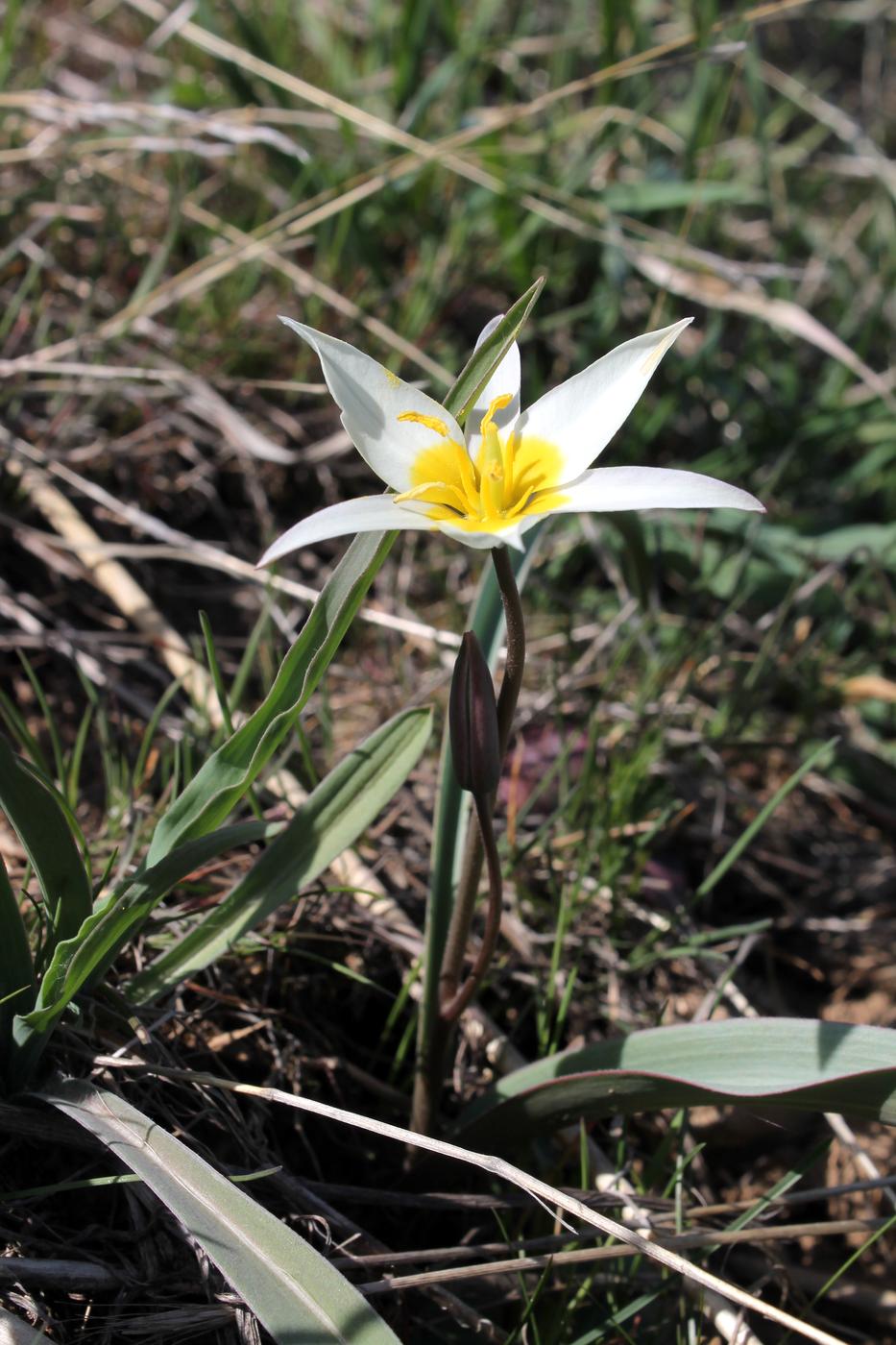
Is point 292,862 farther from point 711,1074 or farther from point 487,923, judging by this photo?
point 711,1074

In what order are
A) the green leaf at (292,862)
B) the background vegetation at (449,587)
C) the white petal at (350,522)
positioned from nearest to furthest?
1. the white petal at (350,522)
2. the green leaf at (292,862)
3. the background vegetation at (449,587)

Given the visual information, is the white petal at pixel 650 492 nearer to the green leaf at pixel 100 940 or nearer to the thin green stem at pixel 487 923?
the thin green stem at pixel 487 923

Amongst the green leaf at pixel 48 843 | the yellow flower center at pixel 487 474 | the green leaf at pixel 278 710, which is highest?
the yellow flower center at pixel 487 474

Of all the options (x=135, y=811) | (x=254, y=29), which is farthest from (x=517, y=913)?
(x=254, y=29)

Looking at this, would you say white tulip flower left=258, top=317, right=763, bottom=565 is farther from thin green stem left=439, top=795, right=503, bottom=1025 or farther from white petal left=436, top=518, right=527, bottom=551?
thin green stem left=439, top=795, right=503, bottom=1025

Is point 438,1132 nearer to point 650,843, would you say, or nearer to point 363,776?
point 363,776

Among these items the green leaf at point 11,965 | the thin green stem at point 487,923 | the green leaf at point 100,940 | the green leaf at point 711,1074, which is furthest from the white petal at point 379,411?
the green leaf at point 711,1074

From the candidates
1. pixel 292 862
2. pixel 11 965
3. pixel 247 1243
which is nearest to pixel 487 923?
pixel 292 862
